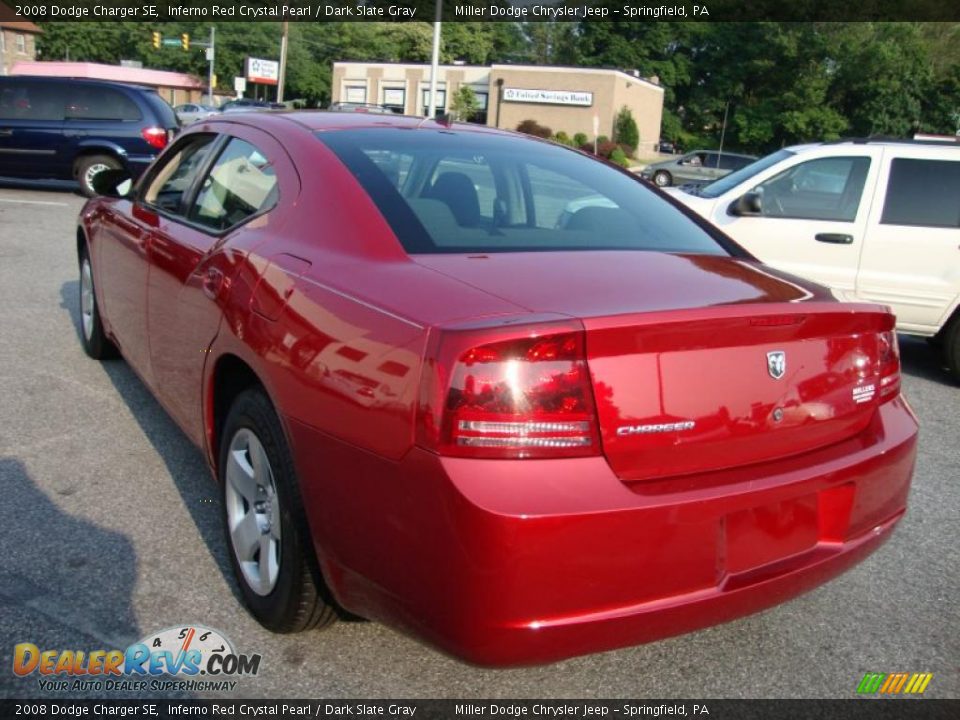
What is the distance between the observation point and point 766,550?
92.2 inches

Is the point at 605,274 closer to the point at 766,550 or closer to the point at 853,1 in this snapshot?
the point at 766,550

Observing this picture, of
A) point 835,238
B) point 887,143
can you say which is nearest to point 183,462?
point 835,238

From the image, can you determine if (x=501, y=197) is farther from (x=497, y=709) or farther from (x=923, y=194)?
(x=923, y=194)

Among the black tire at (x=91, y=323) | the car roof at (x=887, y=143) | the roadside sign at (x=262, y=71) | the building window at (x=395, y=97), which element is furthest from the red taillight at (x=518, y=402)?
the roadside sign at (x=262, y=71)

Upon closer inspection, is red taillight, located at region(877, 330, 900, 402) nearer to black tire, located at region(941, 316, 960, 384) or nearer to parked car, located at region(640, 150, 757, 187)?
black tire, located at region(941, 316, 960, 384)

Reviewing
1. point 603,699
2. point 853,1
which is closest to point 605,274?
point 603,699

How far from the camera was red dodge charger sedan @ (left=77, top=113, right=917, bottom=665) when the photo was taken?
2.08 metres

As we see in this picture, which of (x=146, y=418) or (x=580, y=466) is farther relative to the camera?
(x=146, y=418)

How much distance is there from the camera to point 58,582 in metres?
3.08

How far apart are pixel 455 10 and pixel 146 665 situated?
88.0 meters

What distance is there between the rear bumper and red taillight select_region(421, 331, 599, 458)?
0.04 m

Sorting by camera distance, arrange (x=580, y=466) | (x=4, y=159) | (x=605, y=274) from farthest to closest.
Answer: (x=4, y=159)
(x=605, y=274)
(x=580, y=466)

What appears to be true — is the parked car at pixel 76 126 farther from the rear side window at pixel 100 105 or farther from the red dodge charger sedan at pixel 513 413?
the red dodge charger sedan at pixel 513 413

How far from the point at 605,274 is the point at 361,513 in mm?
956
